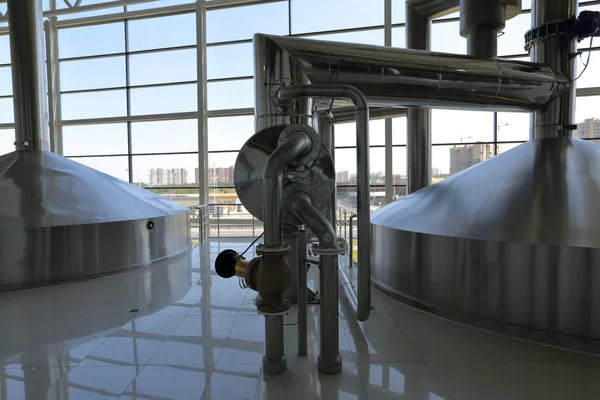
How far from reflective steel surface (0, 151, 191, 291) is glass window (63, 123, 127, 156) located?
531 centimetres

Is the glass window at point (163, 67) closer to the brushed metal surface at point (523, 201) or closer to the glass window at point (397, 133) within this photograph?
the glass window at point (397, 133)

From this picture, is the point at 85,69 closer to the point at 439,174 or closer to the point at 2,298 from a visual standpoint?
the point at 2,298

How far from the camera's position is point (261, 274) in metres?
2.07

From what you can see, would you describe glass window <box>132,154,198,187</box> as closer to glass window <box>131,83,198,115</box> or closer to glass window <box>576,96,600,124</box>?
glass window <box>131,83,198,115</box>

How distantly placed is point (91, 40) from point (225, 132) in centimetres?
493

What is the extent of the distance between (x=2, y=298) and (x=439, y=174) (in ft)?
29.1

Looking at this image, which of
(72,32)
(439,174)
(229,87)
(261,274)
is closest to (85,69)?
(72,32)

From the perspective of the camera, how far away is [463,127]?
887cm

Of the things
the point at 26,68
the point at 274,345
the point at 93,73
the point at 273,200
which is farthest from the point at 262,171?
the point at 93,73

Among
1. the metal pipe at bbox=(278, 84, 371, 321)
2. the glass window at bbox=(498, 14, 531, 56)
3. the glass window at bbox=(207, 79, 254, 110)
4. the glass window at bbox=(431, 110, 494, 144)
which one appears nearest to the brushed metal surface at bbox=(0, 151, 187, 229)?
the metal pipe at bbox=(278, 84, 371, 321)

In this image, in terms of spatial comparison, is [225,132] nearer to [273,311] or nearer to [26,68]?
[26,68]

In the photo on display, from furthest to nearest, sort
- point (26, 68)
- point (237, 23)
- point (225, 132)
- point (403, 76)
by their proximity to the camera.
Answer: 1. point (225, 132)
2. point (237, 23)
3. point (26, 68)
4. point (403, 76)

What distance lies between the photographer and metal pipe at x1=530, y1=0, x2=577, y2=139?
3.59 meters

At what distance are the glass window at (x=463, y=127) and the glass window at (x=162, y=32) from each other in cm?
700
